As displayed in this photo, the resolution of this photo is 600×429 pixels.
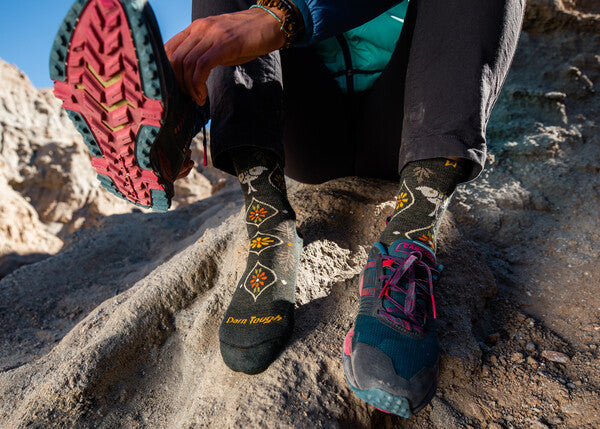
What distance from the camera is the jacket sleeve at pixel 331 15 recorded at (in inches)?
24.8

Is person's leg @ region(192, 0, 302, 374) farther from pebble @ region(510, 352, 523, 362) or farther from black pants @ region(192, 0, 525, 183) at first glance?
pebble @ region(510, 352, 523, 362)

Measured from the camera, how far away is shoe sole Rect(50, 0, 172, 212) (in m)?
0.48

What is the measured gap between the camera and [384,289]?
2.16 feet

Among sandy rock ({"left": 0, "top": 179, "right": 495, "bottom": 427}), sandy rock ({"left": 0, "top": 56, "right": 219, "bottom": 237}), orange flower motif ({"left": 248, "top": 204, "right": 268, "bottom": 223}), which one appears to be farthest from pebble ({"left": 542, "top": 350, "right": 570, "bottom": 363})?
sandy rock ({"left": 0, "top": 56, "right": 219, "bottom": 237})

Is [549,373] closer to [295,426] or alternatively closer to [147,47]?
[295,426]

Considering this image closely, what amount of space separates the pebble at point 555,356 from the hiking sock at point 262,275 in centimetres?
54

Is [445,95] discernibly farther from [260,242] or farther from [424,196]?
[260,242]

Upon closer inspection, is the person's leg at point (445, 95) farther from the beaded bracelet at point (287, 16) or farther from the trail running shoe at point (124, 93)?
the trail running shoe at point (124, 93)

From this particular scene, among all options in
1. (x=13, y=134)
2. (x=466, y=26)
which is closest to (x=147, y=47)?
(x=466, y=26)

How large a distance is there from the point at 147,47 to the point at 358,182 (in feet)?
2.75

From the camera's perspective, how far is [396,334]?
1.97 ft

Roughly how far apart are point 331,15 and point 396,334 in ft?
1.99

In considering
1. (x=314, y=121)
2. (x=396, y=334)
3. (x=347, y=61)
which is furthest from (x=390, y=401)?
(x=347, y=61)

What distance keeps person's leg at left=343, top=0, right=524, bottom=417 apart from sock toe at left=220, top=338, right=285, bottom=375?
0.14 metres
